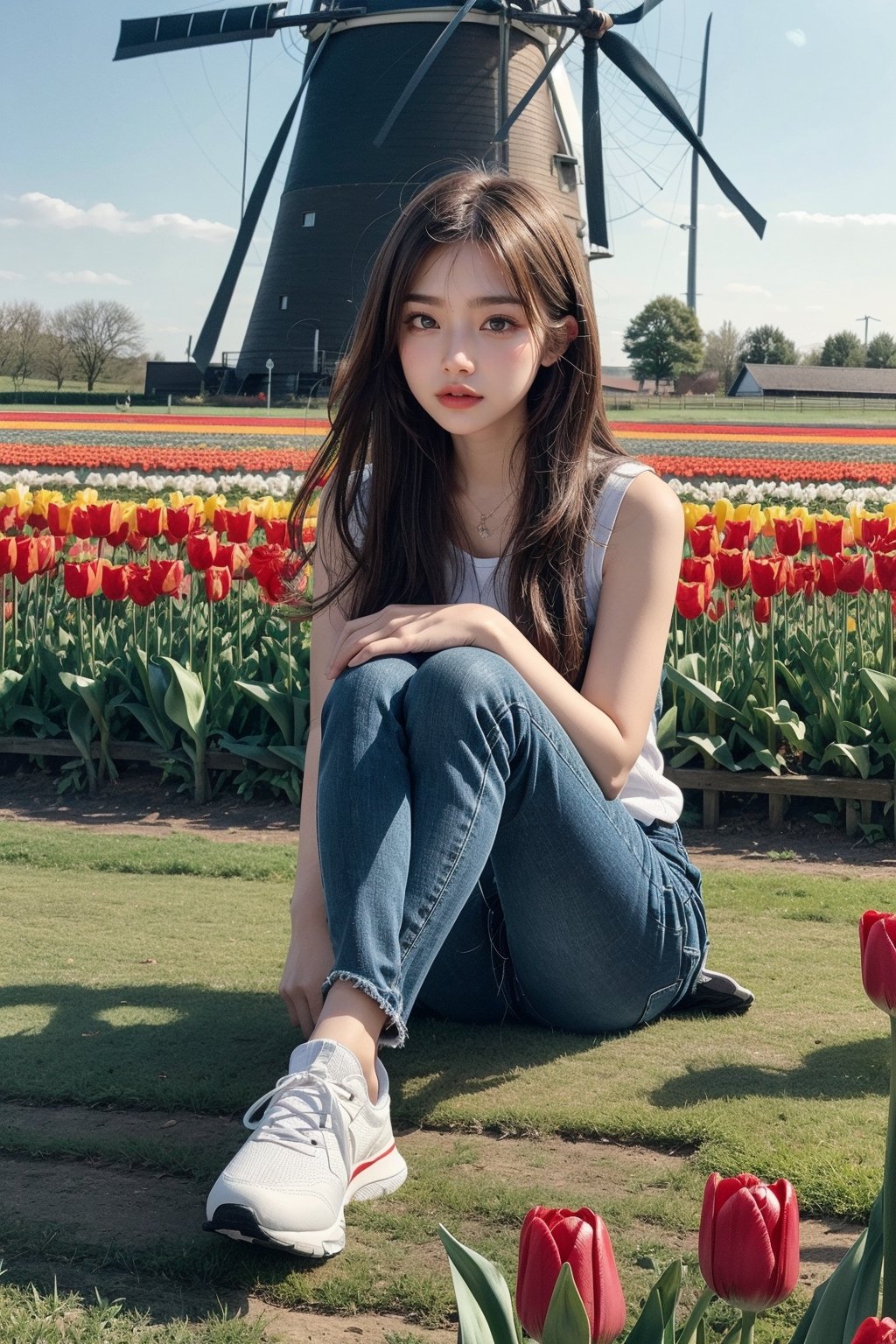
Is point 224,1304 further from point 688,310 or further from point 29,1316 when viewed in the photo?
point 688,310

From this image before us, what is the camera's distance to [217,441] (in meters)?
21.4

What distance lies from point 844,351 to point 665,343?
806 inches

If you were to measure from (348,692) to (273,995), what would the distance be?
997 millimetres

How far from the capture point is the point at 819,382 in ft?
204

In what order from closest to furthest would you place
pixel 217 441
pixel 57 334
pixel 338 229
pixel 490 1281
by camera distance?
pixel 490 1281 → pixel 217 441 → pixel 338 229 → pixel 57 334

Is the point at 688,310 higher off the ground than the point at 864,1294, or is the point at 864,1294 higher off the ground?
the point at 688,310

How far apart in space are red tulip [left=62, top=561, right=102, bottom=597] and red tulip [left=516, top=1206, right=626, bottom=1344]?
3.75m

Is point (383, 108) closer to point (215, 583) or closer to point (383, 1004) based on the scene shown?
point (215, 583)

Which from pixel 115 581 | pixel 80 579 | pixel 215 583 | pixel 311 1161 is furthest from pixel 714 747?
pixel 311 1161

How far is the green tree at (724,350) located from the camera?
7975 centimetres

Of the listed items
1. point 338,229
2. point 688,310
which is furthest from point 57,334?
point 688,310

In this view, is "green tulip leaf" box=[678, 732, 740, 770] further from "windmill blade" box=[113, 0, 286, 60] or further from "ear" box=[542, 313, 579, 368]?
"windmill blade" box=[113, 0, 286, 60]

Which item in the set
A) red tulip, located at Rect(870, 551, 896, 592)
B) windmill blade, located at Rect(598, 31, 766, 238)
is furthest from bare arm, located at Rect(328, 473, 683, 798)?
windmill blade, located at Rect(598, 31, 766, 238)

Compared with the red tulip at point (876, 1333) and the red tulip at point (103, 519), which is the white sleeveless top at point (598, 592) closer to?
the red tulip at point (876, 1333)
